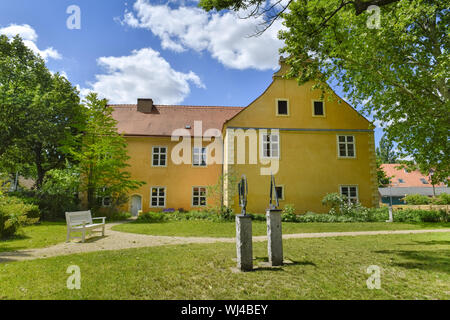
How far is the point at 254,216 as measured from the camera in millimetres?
15930

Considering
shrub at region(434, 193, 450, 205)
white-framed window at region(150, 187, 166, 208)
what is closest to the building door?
white-framed window at region(150, 187, 166, 208)

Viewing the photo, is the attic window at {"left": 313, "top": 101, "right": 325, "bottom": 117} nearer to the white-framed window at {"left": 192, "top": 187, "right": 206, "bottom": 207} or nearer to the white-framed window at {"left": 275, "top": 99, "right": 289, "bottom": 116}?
the white-framed window at {"left": 275, "top": 99, "right": 289, "bottom": 116}

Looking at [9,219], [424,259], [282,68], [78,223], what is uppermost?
[282,68]

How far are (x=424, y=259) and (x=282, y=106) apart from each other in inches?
577

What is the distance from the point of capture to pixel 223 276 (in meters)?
4.89

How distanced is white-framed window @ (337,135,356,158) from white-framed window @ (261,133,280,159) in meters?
4.72

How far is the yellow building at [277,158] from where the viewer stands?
1855cm

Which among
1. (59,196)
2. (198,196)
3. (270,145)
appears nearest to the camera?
(59,196)

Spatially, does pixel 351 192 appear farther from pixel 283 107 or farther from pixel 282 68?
pixel 282 68

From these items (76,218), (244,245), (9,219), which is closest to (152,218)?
(76,218)

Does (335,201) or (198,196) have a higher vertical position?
(198,196)

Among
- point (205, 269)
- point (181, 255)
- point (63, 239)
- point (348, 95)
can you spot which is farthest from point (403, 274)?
point (348, 95)

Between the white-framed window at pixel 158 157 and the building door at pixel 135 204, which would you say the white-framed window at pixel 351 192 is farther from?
the building door at pixel 135 204
